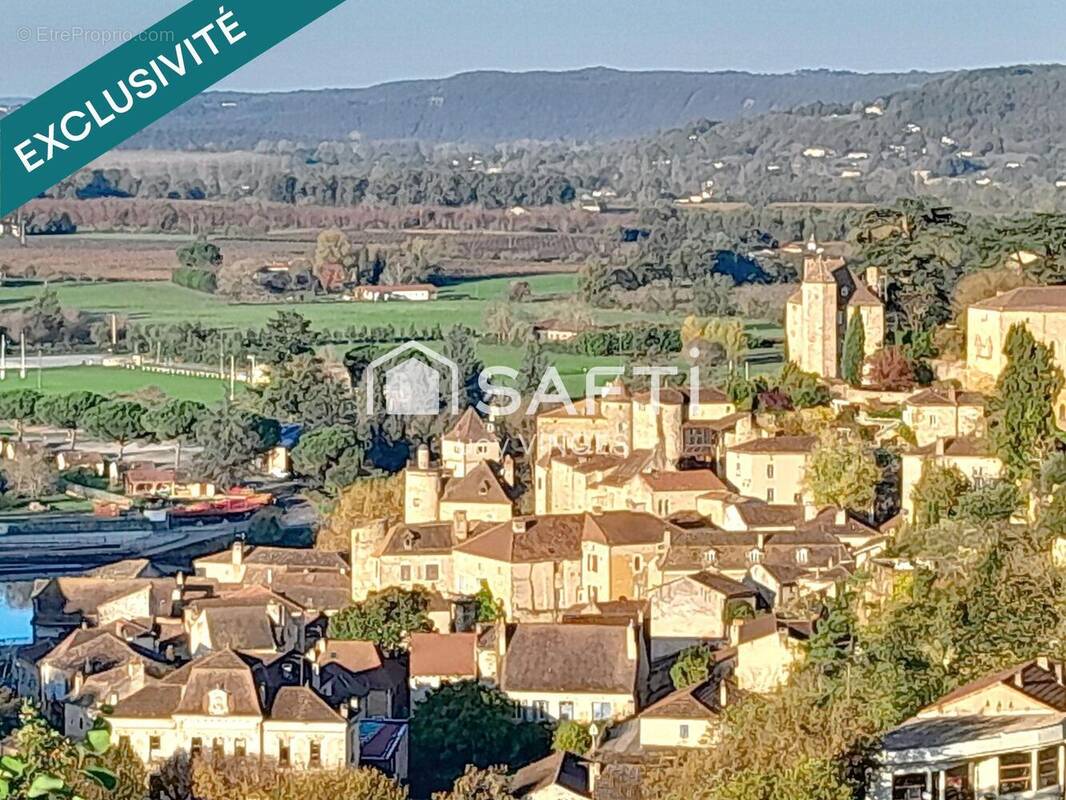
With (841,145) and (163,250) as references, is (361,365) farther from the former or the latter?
(841,145)

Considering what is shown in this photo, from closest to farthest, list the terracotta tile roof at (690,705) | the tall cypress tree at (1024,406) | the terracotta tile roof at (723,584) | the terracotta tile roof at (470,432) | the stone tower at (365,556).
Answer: the terracotta tile roof at (690,705) → the terracotta tile roof at (723,584) → the tall cypress tree at (1024,406) → the stone tower at (365,556) → the terracotta tile roof at (470,432)

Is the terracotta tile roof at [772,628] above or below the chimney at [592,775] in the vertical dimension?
above

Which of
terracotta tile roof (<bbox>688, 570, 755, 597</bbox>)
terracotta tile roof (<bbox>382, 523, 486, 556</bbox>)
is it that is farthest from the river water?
terracotta tile roof (<bbox>688, 570, 755, 597</bbox>)

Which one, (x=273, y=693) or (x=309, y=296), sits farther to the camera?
(x=309, y=296)

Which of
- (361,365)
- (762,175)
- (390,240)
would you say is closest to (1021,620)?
(361,365)

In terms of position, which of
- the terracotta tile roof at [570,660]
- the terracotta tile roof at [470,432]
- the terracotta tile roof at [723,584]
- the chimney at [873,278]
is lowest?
the terracotta tile roof at [570,660]

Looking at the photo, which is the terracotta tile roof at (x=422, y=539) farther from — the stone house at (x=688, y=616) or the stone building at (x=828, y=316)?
the stone building at (x=828, y=316)

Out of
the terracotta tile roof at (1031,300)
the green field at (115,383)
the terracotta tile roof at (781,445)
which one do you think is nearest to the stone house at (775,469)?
the terracotta tile roof at (781,445)

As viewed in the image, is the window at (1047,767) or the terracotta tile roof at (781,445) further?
the terracotta tile roof at (781,445)
